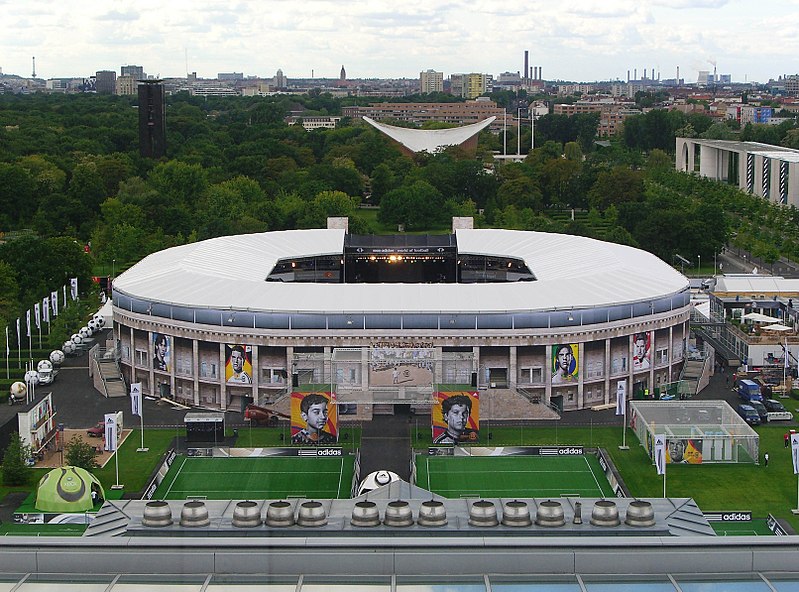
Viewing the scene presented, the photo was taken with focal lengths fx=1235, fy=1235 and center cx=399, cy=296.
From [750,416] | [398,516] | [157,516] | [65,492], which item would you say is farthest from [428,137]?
[398,516]

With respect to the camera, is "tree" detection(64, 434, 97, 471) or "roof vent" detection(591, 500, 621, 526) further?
"tree" detection(64, 434, 97, 471)

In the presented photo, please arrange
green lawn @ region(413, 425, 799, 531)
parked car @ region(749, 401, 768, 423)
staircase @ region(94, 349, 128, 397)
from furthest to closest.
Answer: staircase @ region(94, 349, 128, 397), parked car @ region(749, 401, 768, 423), green lawn @ region(413, 425, 799, 531)

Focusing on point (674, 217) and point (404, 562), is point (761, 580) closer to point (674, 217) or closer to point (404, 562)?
point (404, 562)

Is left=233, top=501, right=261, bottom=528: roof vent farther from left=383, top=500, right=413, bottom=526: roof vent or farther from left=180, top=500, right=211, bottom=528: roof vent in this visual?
left=383, top=500, right=413, bottom=526: roof vent

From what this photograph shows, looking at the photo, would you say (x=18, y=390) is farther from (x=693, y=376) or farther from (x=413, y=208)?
(x=413, y=208)

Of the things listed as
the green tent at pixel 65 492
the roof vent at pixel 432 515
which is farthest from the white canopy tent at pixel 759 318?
the roof vent at pixel 432 515

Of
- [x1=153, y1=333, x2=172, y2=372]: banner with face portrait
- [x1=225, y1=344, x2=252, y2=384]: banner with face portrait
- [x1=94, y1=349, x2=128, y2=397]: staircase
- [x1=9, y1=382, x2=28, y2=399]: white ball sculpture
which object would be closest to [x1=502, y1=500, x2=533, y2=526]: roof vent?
[x1=225, y1=344, x2=252, y2=384]: banner with face portrait
